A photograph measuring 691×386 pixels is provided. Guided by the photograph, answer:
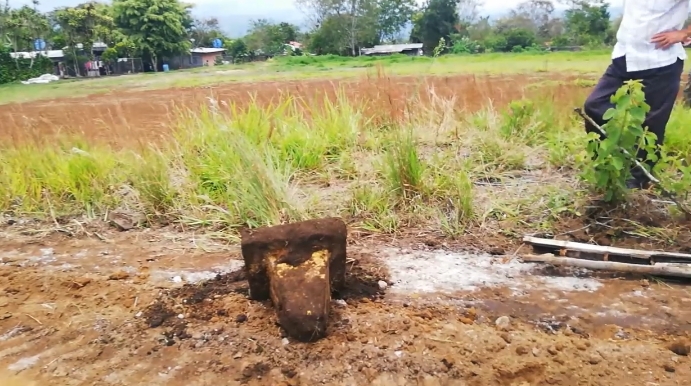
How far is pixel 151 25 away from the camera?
25.3 meters

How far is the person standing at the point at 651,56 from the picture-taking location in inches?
98.8

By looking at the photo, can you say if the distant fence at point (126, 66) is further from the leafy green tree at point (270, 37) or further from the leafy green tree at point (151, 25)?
the leafy green tree at point (270, 37)

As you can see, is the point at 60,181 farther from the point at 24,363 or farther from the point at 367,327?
the point at 367,327

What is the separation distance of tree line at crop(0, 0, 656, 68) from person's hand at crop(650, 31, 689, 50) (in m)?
17.8

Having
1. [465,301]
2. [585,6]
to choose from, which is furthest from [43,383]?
[585,6]

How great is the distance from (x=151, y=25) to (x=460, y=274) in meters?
26.2

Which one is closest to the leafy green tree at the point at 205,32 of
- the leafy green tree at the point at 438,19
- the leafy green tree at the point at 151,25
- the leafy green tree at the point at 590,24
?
the leafy green tree at the point at 151,25

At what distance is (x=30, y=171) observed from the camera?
3.49m

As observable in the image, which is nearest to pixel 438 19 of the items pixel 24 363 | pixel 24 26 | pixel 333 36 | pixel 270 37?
pixel 333 36

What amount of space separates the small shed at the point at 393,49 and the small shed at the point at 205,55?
9.03m

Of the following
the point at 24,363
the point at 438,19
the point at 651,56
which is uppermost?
the point at 438,19

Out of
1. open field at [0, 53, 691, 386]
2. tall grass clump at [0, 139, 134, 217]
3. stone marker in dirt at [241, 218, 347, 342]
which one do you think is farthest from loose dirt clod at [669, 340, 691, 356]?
tall grass clump at [0, 139, 134, 217]

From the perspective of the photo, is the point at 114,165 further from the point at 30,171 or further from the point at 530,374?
the point at 530,374

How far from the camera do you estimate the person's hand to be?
2465mm
